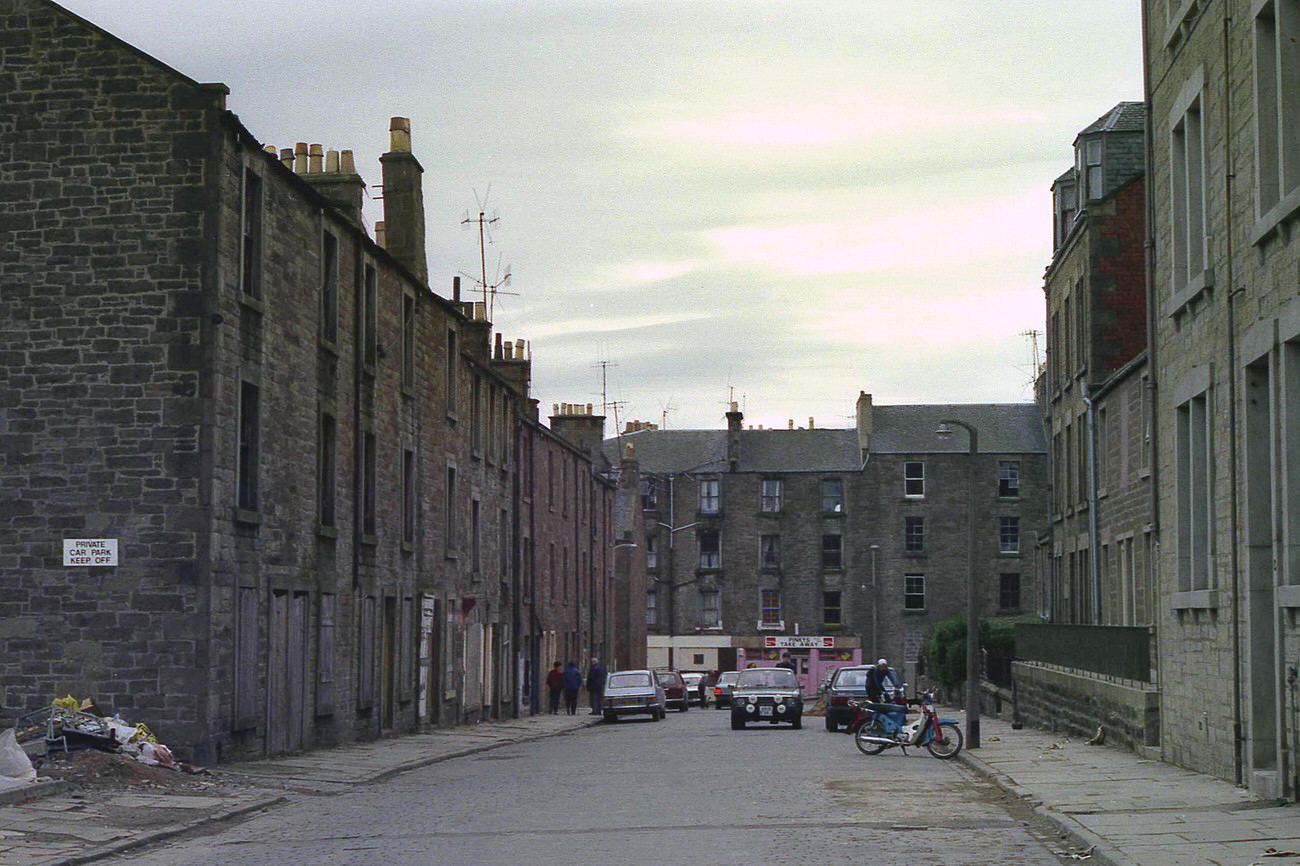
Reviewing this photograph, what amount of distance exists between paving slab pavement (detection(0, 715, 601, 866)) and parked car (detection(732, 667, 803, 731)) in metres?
12.7

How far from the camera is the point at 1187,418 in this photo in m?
21.1

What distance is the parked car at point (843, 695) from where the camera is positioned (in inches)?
1522

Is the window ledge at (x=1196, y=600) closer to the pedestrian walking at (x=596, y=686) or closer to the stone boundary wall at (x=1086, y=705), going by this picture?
the stone boundary wall at (x=1086, y=705)

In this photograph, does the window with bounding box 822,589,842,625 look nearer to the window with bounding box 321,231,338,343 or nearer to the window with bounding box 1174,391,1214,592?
the window with bounding box 321,231,338,343

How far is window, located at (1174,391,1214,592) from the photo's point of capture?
20031 mm

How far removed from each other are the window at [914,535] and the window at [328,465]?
53.1 m

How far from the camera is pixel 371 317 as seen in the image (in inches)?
1249

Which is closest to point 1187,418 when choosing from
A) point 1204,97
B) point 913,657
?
point 1204,97

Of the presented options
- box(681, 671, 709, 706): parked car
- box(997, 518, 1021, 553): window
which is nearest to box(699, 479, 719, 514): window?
box(681, 671, 709, 706): parked car

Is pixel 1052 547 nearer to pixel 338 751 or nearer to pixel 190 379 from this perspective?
pixel 338 751

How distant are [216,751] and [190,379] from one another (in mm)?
5123

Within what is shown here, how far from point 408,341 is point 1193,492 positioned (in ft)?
62.1

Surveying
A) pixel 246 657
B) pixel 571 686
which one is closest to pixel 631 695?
pixel 571 686

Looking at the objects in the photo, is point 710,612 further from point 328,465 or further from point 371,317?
point 328,465
